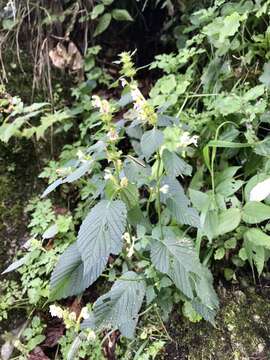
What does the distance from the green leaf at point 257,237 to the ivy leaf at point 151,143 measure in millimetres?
377

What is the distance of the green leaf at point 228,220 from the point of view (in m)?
1.06

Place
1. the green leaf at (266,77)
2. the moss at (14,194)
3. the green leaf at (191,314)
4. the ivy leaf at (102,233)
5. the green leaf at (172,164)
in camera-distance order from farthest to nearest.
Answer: the moss at (14,194) → the green leaf at (266,77) → the green leaf at (191,314) → the green leaf at (172,164) → the ivy leaf at (102,233)

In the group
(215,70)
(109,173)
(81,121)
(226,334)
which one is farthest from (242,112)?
(81,121)

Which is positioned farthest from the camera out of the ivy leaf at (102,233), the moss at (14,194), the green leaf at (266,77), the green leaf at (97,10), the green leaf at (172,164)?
Result: the green leaf at (97,10)

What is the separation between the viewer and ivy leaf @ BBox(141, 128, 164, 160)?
89 centimetres

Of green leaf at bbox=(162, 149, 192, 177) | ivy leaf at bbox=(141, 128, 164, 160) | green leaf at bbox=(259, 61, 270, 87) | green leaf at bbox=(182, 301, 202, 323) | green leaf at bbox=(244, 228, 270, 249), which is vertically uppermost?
ivy leaf at bbox=(141, 128, 164, 160)

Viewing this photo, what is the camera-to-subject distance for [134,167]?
3.32 ft

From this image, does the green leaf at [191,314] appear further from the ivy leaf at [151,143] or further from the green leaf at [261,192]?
the ivy leaf at [151,143]

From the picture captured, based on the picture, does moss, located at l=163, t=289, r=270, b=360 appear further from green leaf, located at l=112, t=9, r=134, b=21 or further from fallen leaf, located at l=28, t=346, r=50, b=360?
green leaf, located at l=112, t=9, r=134, b=21

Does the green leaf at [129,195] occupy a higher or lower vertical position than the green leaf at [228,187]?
higher

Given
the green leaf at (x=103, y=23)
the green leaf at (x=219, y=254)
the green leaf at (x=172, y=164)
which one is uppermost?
the green leaf at (x=103, y=23)

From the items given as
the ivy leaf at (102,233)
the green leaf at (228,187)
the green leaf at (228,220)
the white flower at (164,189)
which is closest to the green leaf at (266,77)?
the green leaf at (228,187)

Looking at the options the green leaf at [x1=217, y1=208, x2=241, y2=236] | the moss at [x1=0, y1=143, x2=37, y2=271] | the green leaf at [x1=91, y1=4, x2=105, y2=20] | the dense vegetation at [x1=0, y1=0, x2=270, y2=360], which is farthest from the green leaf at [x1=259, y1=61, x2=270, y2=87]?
the moss at [x1=0, y1=143, x2=37, y2=271]

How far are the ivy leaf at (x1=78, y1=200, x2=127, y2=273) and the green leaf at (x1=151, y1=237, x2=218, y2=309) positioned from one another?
0.14m
